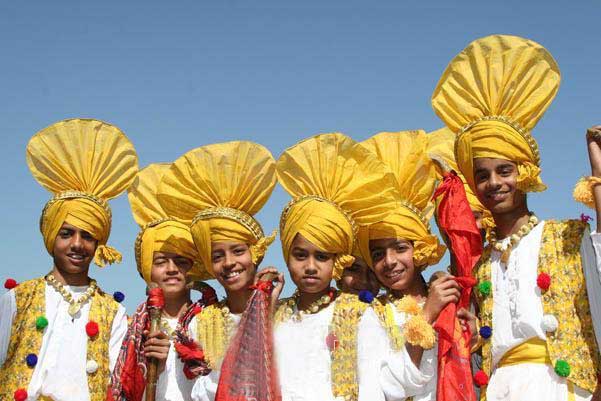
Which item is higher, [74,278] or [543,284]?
[74,278]

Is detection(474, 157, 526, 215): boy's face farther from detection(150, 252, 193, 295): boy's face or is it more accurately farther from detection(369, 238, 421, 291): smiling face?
detection(150, 252, 193, 295): boy's face

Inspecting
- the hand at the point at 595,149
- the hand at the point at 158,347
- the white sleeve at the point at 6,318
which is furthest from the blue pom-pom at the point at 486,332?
the white sleeve at the point at 6,318

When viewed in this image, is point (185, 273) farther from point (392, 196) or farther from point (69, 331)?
point (392, 196)

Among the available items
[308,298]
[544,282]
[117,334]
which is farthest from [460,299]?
[117,334]

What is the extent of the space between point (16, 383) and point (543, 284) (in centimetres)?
445

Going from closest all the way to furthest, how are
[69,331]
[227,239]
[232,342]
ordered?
1. [232,342]
2. [227,239]
3. [69,331]

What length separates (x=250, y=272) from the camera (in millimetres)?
5730

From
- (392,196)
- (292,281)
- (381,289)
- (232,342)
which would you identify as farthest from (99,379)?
(392,196)

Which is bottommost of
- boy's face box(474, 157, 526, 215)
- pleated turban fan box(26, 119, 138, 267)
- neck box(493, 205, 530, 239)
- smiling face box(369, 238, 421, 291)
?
smiling face box(369, 238, 421, 291)

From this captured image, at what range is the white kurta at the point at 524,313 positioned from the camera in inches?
174

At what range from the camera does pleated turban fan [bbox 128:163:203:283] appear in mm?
6344

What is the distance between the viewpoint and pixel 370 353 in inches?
187

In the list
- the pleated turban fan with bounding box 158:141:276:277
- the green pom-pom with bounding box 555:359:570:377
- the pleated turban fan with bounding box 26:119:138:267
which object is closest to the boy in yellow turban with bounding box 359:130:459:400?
the green pom-pom with bounding box 555:359:570:377

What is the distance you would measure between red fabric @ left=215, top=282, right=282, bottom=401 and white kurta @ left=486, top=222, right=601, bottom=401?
5.19ft
